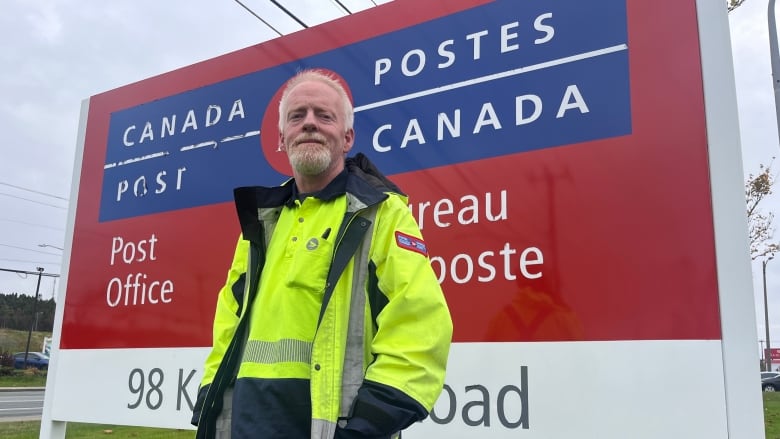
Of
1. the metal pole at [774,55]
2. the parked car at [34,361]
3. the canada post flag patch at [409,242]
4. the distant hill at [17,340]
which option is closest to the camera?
the canada post flag patch at [409,242]

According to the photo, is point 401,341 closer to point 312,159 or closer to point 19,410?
point 312,159

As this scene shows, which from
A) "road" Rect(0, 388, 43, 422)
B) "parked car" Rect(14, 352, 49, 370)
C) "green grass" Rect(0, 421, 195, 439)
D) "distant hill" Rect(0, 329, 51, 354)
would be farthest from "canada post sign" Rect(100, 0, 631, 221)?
"distant hill" Rect(0, 329, 51, 354)

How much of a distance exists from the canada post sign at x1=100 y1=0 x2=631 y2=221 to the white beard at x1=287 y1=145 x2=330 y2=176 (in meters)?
1.01

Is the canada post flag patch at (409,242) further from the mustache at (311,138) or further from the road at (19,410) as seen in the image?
the road at (19,410)

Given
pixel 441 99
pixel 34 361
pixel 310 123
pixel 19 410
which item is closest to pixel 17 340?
pixel 34 361

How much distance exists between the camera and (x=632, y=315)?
207cm

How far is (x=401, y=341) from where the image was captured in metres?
1.32

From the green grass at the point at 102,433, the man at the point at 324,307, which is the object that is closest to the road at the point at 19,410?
the green grass at the point at 102,433

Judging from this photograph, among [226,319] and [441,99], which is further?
[441,99]

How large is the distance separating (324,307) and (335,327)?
0.16 feet

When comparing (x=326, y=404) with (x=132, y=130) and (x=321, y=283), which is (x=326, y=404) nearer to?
(x=321, y=283)

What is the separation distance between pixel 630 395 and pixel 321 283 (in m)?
1.14

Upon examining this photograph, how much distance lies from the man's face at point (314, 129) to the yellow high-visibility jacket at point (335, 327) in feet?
0.25

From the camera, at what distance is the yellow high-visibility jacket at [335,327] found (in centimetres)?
130
